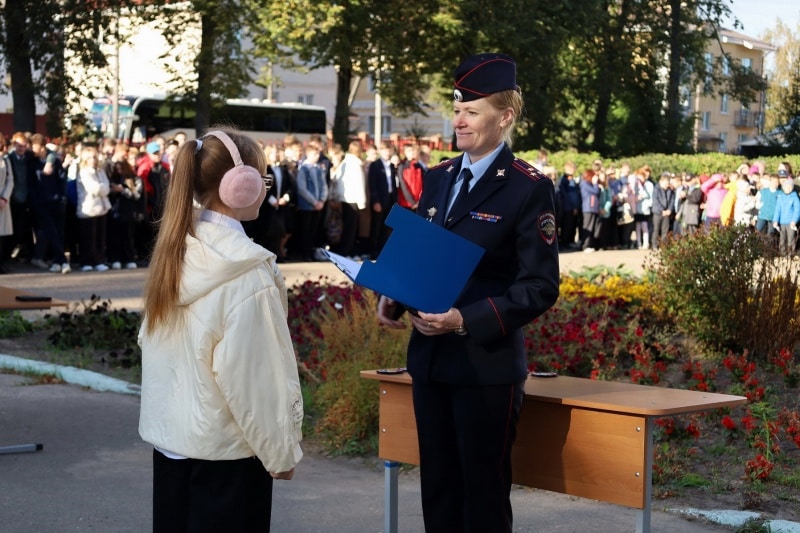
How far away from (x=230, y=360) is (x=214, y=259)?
32cm

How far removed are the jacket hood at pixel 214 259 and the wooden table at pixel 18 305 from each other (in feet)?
12.0

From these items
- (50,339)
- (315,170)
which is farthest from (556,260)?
(315,170)

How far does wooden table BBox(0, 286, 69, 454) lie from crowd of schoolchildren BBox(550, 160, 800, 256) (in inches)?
742

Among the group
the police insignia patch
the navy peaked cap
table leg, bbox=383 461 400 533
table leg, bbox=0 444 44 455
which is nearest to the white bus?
table leg, bbox=0 444 44 455

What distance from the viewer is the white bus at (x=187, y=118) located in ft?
152

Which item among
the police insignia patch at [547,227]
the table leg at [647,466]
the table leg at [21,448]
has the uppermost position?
the police insignia patch at [547,227]

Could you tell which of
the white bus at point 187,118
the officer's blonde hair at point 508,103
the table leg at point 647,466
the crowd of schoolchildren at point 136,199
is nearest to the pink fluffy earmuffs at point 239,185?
the officer's blonde hair at point 508,103

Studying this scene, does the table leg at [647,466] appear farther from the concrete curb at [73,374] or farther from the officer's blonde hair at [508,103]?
the concrete curb at [73,374]

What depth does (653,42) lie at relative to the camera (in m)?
47.6

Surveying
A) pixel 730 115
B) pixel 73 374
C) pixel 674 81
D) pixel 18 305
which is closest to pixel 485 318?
pixel 18 305

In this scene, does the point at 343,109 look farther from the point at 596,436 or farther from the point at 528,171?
the point at 528,171

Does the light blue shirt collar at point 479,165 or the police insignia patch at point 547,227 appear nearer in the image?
the police insignia patch at point 547,227

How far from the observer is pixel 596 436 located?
4.76 meters

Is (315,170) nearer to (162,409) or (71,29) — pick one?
(71,29)
